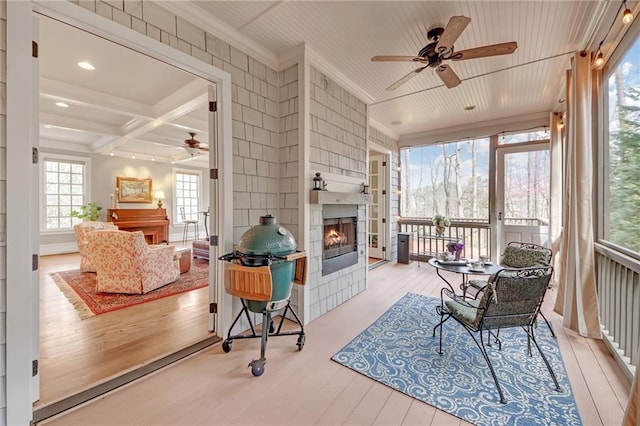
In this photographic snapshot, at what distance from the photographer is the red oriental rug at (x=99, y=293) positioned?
3.29m

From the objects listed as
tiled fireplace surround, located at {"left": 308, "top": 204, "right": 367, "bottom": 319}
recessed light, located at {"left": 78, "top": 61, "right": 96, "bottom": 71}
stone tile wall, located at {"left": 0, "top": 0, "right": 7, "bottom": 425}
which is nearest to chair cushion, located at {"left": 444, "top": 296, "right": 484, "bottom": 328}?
tiled fireplace surround, located at {"left": 308, "top": 204, "right": 367, "bottom": 319}

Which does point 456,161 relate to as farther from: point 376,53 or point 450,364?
point 450,364

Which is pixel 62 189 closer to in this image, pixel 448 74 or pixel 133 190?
pixel 133 190

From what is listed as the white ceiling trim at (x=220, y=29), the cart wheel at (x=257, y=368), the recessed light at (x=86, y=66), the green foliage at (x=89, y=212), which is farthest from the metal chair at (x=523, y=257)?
the green foliage at (x=89, y=212)

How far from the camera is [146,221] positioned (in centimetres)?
777

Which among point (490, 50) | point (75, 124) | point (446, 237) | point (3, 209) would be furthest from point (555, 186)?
point (75, 124)

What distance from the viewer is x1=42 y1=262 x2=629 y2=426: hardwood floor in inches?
63.7

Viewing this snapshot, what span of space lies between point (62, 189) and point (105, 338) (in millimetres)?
6433

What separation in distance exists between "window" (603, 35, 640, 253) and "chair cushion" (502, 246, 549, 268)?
0.55 metres

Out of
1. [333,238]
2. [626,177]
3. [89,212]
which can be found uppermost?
[626,177]

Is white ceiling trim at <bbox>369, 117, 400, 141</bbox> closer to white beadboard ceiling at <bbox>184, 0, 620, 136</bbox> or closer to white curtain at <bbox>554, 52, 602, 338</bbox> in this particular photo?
white beadboard ceiling at <bbox>184, 0, 620, 136</bbox>

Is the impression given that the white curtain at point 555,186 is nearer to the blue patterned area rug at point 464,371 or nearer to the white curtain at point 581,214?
the white curtain at point 581,214

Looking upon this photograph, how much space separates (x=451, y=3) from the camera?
7.21 feet

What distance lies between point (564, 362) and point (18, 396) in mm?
3834
